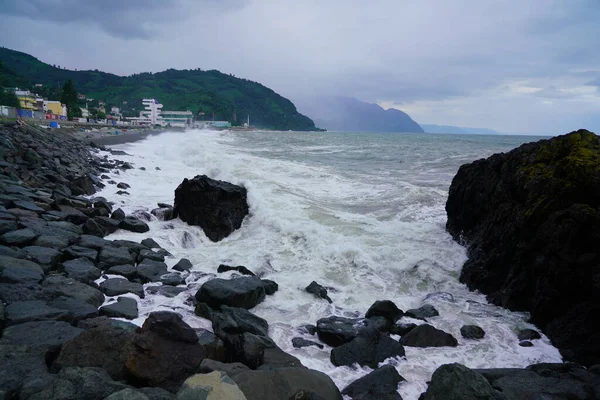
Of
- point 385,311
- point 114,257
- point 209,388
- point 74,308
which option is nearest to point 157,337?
point 209,388

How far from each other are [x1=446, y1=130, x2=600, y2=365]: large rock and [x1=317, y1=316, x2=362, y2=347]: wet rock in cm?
294

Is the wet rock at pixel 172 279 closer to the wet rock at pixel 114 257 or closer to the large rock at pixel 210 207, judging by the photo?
the wet rock at pixel 114 257

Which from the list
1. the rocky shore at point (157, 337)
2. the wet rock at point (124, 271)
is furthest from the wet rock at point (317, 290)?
the wet rock at point (124, 271)

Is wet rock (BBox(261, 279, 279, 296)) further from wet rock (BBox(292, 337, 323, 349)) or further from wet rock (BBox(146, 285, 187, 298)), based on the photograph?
wet rock (BBox(292, 337, 323, 349))

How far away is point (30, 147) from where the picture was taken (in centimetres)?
1525

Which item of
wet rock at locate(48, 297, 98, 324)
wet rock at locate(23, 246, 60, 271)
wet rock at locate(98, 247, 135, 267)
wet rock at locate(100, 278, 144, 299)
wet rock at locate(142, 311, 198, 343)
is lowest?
wet rock at locate(100, 278, 144, 299)

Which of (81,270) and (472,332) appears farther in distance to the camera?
(81,270)

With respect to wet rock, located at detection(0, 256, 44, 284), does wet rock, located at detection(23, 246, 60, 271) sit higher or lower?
lower

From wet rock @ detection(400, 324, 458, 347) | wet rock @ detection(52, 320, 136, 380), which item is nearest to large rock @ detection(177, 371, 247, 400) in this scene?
wet rock @ detection(52, 320, 136, 380)

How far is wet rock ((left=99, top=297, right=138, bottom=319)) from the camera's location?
16.4ft

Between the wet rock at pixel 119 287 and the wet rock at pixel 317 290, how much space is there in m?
2.93

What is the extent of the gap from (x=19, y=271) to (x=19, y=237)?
64.7 inches

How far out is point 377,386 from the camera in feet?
13.9

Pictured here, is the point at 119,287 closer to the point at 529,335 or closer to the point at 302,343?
the point at 302,343
